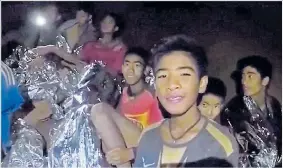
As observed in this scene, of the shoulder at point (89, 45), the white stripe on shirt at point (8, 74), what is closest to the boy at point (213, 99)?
the shoulder at point (89, 45)

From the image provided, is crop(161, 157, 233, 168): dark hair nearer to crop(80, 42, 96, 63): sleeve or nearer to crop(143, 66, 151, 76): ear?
crop(143, 66, 151, 76): ear

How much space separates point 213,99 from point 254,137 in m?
0.17

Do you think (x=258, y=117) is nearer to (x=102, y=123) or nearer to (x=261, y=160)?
(x=261, y=160)

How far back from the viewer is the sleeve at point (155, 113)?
1533 millimetres

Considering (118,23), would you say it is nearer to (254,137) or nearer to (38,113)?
(38,113)

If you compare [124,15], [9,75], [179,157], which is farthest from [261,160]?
[9,75]

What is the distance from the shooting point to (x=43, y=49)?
156cm

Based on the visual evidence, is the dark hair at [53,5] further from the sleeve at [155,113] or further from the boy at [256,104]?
→ the boy at [256,104]

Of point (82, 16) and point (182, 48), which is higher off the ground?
point (82, 16)

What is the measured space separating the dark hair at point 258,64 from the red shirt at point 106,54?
0.36 meters

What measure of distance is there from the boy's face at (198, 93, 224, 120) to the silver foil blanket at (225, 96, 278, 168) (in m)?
0.03

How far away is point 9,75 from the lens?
1.57m

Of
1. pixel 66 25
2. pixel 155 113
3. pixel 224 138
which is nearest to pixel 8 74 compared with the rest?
pixel 66 25

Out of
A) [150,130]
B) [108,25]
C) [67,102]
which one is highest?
[108,25]
